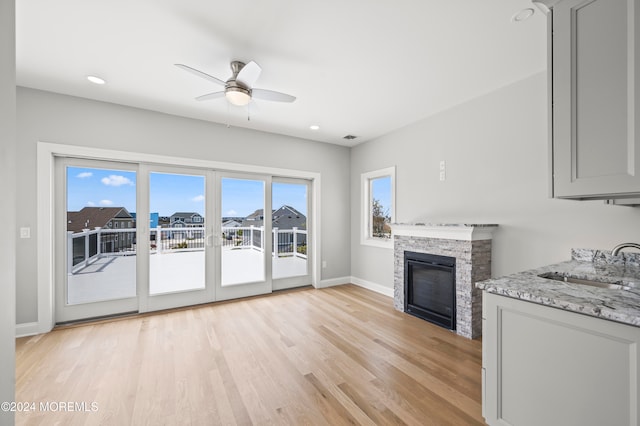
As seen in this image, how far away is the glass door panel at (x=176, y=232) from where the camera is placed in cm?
378

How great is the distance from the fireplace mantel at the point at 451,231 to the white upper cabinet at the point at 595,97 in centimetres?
154

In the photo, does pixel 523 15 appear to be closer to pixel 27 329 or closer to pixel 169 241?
pixel 169 241

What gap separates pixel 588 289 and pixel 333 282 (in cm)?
409

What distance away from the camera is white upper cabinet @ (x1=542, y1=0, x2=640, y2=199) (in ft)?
4.15

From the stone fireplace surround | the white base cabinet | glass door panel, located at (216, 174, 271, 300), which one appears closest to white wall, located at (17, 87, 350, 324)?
glass door panel, located at (216, 174, 271, 300)

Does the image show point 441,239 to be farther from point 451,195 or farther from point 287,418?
point 287,418

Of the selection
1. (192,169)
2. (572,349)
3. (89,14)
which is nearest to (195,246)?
(192,169)

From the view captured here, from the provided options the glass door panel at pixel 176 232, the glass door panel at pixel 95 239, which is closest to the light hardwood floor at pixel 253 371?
the glass door panel at pixel 95 239

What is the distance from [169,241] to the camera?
386 cm

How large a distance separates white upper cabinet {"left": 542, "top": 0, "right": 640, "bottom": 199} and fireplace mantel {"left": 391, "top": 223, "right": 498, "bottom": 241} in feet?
5.04

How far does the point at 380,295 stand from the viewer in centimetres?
454

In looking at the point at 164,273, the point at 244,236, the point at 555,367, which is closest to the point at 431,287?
the point at 555,367

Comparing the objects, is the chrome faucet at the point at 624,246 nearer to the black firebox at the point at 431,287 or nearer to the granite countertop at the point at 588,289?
the granite countertop at the point at 588,289

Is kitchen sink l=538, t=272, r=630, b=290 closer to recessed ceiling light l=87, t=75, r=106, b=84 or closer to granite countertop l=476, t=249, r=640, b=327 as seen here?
granite countertop l=476, t=249, r=640, b=327
